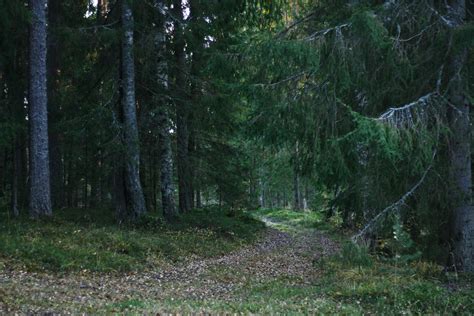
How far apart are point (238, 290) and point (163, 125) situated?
8.67 metres

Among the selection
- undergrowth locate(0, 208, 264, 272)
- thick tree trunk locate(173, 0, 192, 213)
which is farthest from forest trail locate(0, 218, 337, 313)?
thick tree trunk locate(173, 0, 192, 213)

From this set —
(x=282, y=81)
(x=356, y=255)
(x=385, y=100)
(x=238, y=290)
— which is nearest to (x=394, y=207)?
(x=356, y=255)

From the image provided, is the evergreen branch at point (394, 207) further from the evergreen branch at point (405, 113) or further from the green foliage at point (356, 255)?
the evergreen branch at point (405, 113)

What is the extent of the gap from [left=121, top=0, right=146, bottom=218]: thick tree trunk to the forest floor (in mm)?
3513

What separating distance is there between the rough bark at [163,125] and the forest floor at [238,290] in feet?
12.9

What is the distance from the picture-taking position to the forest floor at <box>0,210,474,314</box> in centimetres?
715

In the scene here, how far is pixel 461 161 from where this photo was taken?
10.0 meters

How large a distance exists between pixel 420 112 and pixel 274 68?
3135 millimetres

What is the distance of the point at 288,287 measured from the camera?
9867 millimetres

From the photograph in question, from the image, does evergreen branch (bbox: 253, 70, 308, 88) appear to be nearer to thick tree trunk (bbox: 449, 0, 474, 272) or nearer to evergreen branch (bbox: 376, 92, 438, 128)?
evergreen branch (bbox: 376, 92, 438, 128)

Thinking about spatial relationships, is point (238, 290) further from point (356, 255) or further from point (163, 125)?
point (163, 125)

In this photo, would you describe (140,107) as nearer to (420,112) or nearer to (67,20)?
(67,20)

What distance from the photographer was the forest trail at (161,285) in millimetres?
7047

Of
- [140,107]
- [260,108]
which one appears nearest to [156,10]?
[140,107]
